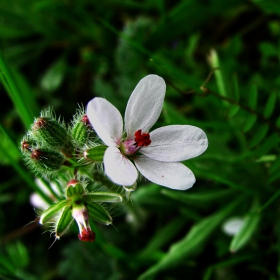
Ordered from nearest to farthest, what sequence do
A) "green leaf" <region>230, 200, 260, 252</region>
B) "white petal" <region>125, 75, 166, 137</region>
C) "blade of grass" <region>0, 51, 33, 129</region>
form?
"white petal" <region>125, 75, 166, 137</region> < "blade of grass" <region>0, 51, 33, 129</region> < "green leaf" <region>230, 200, 260, 252</region>

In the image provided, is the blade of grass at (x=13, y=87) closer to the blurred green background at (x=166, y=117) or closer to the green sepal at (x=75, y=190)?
the blurred green background at (x=166, y=117)

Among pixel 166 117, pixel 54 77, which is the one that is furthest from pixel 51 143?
pixel 54 77

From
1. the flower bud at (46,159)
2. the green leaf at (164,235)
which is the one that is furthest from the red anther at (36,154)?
the green leaf at (164,235)

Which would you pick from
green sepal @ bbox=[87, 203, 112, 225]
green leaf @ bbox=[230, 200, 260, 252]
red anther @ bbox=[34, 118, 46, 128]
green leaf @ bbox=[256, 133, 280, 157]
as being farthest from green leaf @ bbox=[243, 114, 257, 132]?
red anther @ bbox=[34, 118, 46, 128]

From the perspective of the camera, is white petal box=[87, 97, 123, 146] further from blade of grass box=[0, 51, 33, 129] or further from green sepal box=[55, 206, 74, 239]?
blade of grass box=[0, 51, 33, 129]

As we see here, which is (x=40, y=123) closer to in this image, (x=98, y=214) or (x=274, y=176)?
(x=98, y=214)

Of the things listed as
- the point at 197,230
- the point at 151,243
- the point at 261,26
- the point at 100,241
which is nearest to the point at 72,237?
the point at 151,243
